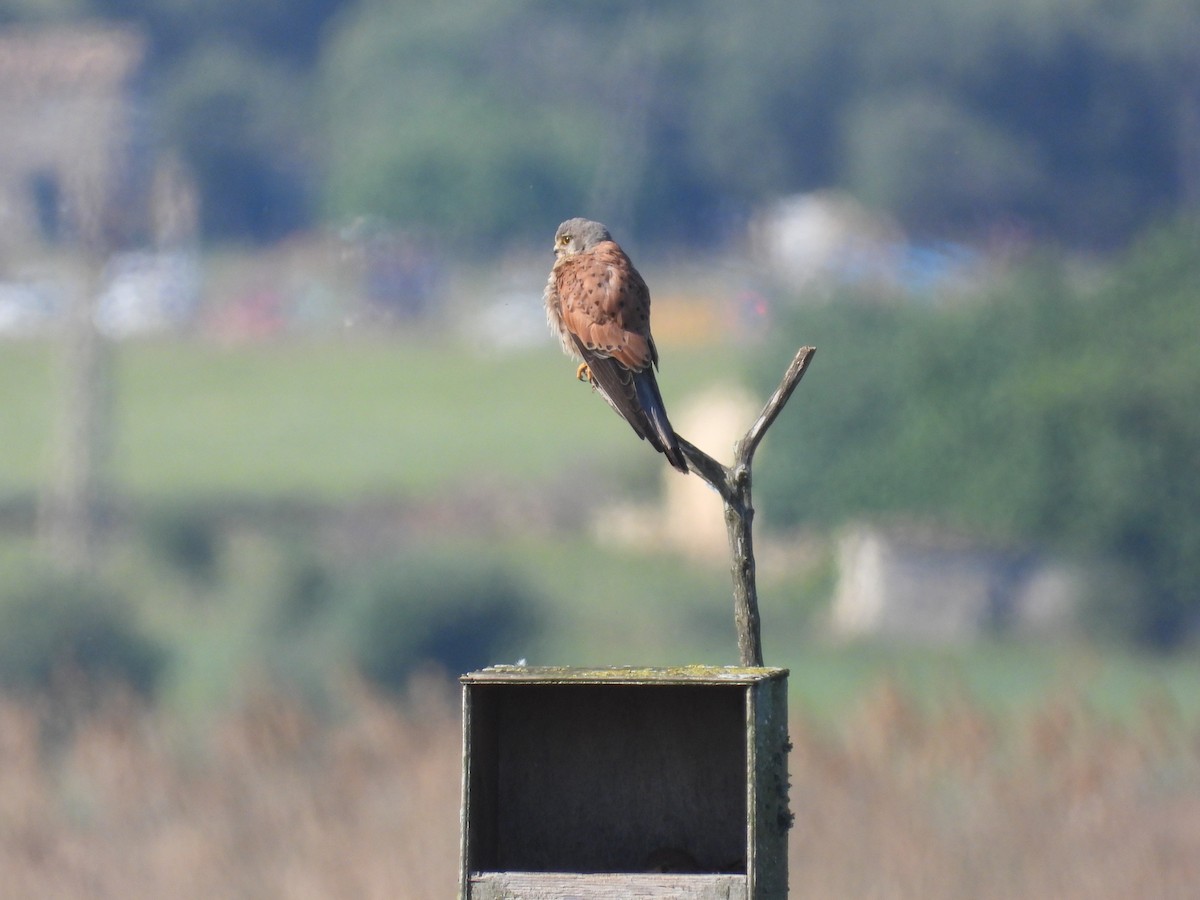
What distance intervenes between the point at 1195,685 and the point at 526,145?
38.4 metres

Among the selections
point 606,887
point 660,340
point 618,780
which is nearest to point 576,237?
point 618,780

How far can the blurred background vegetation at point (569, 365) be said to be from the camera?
2325 inches

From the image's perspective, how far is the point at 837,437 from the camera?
77.5 m

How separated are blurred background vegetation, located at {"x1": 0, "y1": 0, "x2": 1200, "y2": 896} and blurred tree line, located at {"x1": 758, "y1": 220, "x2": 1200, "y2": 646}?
153 millimetres

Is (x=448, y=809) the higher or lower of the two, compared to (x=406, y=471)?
lower

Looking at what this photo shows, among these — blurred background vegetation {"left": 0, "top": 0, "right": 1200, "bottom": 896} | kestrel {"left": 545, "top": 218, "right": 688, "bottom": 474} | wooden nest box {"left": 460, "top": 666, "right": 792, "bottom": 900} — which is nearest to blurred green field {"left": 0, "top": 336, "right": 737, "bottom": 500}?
blurred background vegetation {"left": 0, "top": 0, "right": 1200, "bottom": 896}

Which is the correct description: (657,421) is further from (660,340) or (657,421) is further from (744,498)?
(660,340)

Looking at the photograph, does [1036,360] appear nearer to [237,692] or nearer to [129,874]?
[237,692]

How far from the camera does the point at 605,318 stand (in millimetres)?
7242

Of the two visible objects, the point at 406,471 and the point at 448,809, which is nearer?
the point at 448,809

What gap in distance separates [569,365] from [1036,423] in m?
20.1

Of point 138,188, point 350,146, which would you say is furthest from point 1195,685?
point 350,146

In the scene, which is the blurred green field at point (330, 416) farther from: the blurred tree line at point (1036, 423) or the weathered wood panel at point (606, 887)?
the weathered wood panel at point (606, 887)

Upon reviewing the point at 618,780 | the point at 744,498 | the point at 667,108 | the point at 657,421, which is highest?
the point at 667,108
